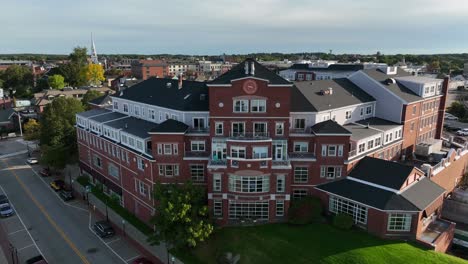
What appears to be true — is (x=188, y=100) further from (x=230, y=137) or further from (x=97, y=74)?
(x=97, y=74)

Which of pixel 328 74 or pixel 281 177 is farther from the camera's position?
pixel 328 74

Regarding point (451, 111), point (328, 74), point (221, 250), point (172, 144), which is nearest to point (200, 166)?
point (172, 144)

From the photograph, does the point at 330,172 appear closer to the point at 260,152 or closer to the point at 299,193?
the point at 299,193

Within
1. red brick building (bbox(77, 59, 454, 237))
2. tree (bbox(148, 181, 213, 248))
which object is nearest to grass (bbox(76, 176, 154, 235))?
red brick building (bbox(77, 59, 454, 237))

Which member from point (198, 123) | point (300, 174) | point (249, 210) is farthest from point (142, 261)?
point (300, 174)

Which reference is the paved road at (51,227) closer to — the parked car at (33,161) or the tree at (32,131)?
the parked car at (33,161)
